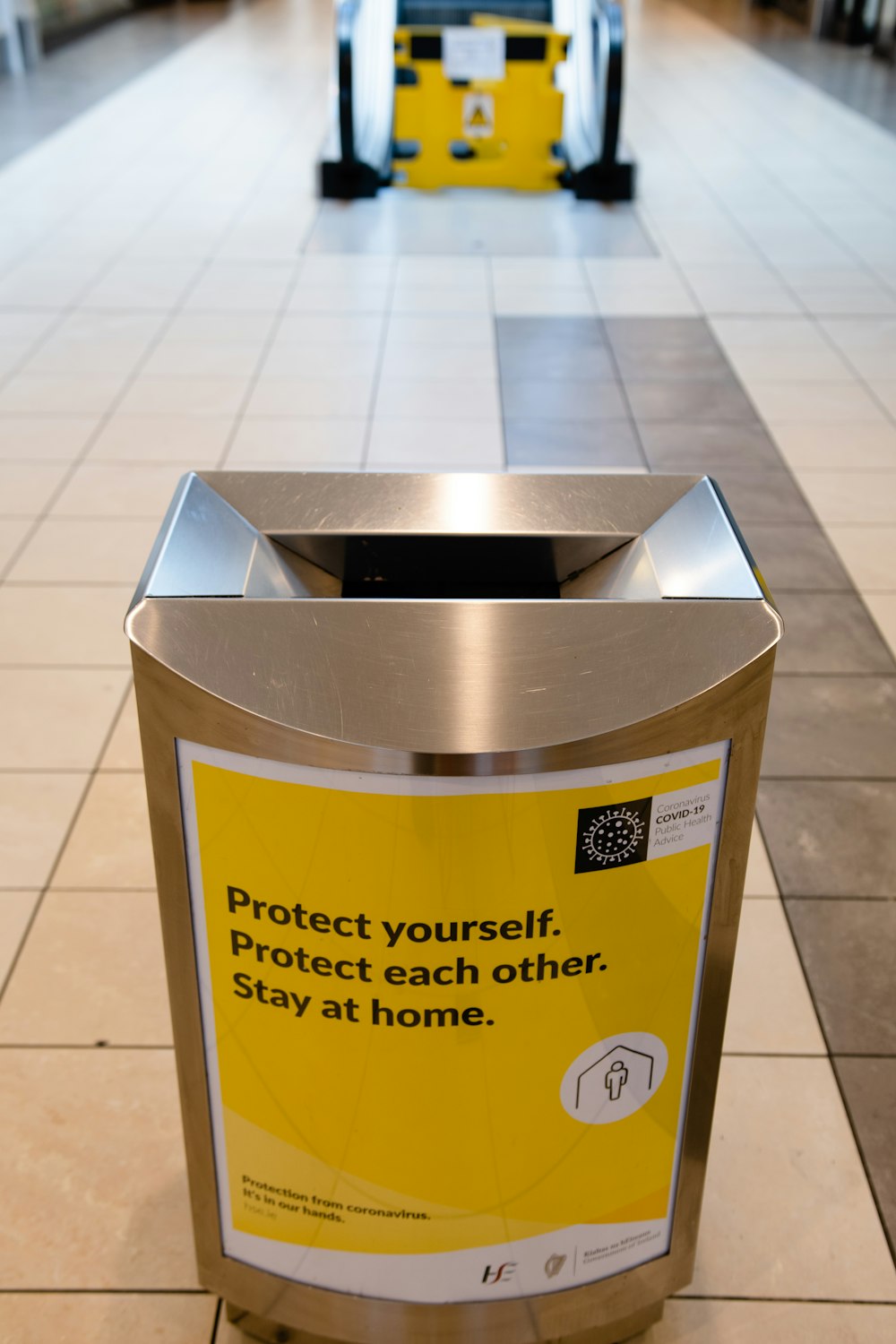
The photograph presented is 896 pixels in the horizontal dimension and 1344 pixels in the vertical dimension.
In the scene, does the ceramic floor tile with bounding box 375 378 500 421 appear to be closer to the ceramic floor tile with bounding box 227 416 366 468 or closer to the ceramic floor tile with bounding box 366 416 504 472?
the ceramic floor tile with bounding box 366 416 504 472

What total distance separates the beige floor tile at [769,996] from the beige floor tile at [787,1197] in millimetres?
35

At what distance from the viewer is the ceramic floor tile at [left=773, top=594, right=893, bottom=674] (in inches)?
117

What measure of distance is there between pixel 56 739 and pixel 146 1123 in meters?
1.04

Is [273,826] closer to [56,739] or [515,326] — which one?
[56,739]

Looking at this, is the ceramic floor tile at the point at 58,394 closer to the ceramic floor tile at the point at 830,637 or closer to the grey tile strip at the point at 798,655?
the grey tile strip at the point at 798,655

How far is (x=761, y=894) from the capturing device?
2.31 m

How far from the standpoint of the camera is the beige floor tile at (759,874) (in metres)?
2.32

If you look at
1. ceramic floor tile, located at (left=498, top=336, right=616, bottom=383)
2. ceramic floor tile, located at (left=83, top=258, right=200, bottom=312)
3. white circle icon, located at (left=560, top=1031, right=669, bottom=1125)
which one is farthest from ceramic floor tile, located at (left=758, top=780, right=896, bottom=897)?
ceramic floor tile, located at (left=83, top=258, right=200, bottom=312)

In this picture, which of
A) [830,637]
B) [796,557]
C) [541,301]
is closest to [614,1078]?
[830,637]

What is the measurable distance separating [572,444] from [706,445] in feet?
1.44

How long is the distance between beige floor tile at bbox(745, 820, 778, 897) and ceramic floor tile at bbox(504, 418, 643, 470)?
5.90ft

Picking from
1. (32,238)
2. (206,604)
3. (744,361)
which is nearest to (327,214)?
(32,238)

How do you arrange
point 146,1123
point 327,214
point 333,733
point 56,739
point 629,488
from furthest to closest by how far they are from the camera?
point 327,214 < point 56,739 < point 146,1123 < point 629,488 < point 333,733

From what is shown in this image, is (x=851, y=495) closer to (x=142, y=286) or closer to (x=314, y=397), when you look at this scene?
(x=314, y=397)
